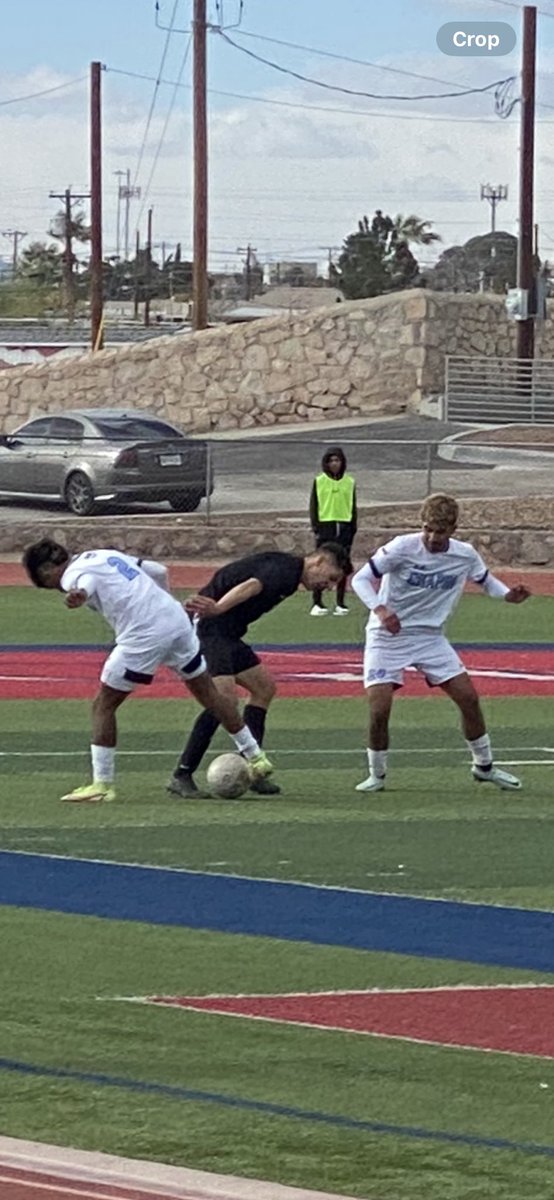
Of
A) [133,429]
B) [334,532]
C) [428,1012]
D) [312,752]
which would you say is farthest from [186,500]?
[428,1012]

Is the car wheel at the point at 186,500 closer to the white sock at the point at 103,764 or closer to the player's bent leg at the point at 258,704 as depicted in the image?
the player's bent leg at the point at 258,704

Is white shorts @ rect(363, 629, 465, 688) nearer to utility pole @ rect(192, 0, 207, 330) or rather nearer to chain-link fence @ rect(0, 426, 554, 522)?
chain-link fence @ rect(0, 426, 554, 522)

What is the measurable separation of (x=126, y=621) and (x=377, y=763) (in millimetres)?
1912

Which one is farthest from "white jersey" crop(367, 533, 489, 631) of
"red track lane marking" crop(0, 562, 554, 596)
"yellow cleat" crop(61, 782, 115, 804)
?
"red track lane marking" crop(0, 562, 554, 596)

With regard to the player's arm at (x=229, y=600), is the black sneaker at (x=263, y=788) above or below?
below

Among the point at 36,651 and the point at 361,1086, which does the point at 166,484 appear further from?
the point at 361,1086

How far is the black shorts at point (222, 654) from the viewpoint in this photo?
12672 millimetres

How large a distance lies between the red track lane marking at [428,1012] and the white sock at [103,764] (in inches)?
155

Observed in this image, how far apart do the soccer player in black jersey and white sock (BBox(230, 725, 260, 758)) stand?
0.14 metres

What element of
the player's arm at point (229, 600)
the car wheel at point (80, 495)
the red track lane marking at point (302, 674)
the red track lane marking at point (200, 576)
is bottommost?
the red track lane marking at point (200, 576)

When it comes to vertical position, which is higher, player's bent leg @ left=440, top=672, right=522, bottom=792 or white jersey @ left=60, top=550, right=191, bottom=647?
white jersey @ left=60, top=550, right=191, bottom=647

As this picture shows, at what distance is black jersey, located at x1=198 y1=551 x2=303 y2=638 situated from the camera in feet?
40.5

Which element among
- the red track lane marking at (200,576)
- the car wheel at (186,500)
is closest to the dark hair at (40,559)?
the red track lane marking at (200,576)

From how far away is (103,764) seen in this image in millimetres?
12367
